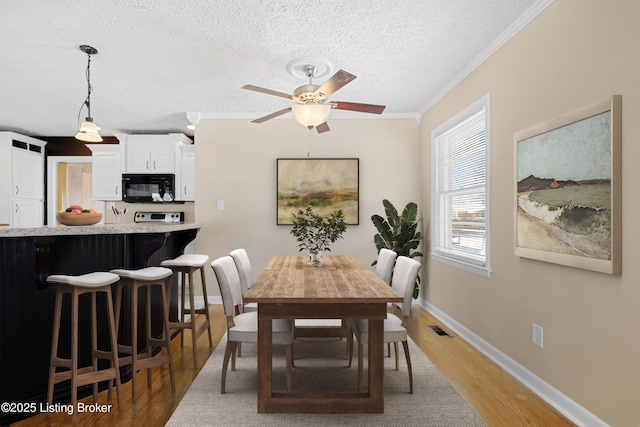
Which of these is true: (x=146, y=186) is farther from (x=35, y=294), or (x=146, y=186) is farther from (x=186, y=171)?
(x=35, y=294)

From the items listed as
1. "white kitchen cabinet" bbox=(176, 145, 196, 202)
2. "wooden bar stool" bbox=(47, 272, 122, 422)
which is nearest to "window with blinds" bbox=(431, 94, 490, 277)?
"wooden bar stool" bbox=(47, 272, 122, 422)

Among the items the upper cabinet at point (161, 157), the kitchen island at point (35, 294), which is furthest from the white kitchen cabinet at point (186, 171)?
the kitchen island at point (35, 294)

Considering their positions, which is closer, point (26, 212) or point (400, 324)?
point (400, 324)

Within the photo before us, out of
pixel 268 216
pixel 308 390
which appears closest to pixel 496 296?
pixel 308 390

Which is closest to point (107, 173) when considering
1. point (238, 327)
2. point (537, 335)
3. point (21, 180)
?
point (21, 180)

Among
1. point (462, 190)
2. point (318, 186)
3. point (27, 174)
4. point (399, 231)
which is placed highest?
point (27, 174)

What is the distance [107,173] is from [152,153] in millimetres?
812

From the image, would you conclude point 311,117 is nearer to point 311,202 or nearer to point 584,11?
point 584,11

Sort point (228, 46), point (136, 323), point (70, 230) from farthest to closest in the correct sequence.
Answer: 1. point (228, 46)
2. point (136, 323)
3. point (70, 230)

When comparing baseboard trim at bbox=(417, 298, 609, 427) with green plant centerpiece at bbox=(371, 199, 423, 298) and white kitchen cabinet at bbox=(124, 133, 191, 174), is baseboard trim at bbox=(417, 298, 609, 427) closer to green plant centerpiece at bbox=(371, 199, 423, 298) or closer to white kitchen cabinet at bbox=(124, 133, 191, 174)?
green plant centerpiece at bbox=(371, 199, 423, 298)

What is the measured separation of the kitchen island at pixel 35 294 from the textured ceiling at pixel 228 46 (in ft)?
4.77

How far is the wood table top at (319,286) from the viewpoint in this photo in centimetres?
199

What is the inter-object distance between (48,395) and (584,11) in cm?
359

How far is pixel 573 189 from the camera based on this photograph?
6.93 ft
